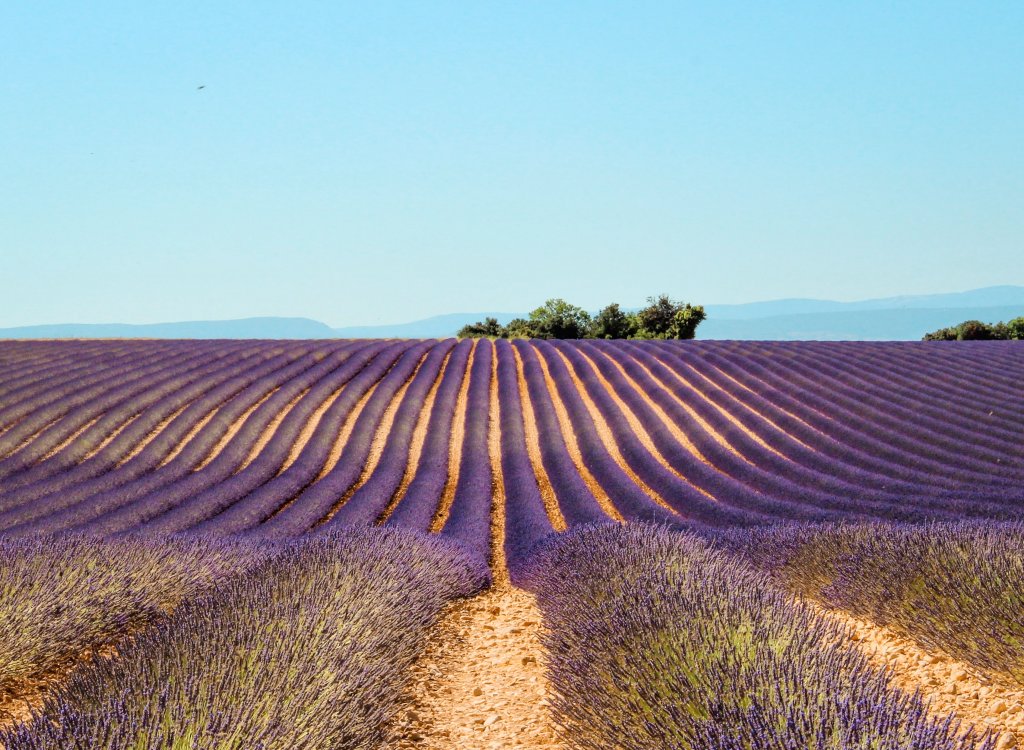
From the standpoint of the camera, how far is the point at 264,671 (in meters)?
3.55

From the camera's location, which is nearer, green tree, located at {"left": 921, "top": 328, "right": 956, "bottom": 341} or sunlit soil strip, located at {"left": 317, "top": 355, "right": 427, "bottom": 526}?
sunlit soil strip, located at {"left": 317, "top": 355, "right": 427, "bottom": 526}

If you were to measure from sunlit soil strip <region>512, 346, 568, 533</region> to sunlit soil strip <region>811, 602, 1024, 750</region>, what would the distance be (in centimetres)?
408

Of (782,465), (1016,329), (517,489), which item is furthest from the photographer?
(1016,329)

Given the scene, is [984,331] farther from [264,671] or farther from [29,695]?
[29,695]

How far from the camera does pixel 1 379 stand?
17.4 meters

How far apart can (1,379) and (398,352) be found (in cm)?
975

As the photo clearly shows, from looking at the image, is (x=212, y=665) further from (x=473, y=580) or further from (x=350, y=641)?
(x=473, y=580)

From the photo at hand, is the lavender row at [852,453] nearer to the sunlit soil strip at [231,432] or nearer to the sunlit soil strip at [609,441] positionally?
the sunlit soil strip at [609,441]

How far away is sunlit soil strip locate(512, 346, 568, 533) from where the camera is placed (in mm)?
10570

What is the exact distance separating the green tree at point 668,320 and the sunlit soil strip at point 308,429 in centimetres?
2789

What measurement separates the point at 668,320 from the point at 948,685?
131ft

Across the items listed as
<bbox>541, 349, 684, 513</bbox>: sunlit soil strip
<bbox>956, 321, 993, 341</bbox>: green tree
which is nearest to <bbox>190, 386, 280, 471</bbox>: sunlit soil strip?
<bbox>541, 349, 684, 513</bbox>: sunlit soil strip

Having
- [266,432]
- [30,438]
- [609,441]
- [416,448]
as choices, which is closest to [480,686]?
[416,448]

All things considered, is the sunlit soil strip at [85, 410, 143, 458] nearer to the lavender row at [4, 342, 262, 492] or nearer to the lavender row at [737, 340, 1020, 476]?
the lavender row at [4, 342, 262, 492]
